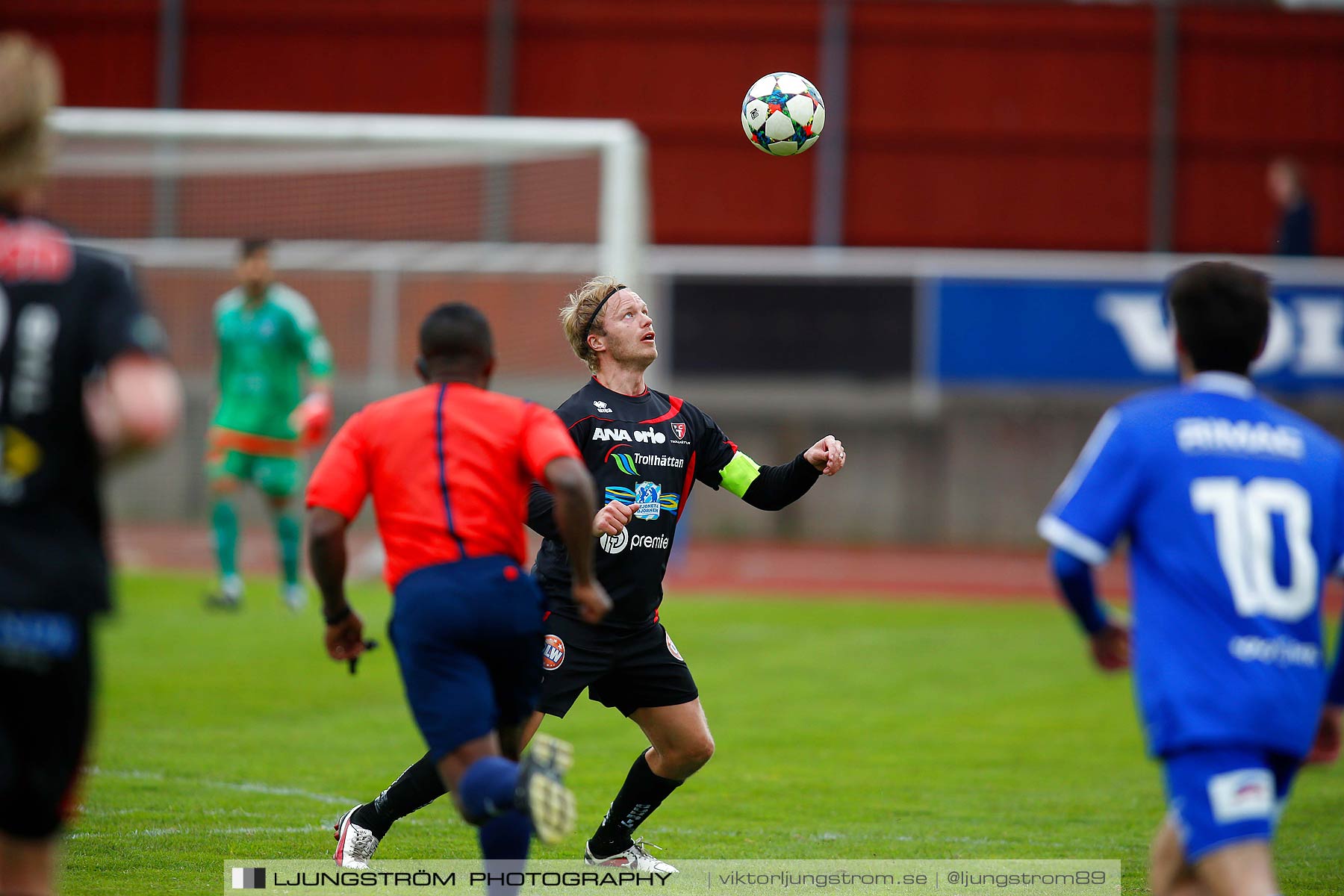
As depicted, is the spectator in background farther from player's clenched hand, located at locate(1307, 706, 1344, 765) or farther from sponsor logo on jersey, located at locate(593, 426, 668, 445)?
player's clenched hand, located at locate(1307, 706, 1344, 765)

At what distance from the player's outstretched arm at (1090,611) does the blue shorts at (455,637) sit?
158 cm

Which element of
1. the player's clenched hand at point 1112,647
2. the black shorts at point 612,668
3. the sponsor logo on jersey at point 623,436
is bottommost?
the black shorts at point 612,668

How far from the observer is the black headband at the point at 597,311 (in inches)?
231

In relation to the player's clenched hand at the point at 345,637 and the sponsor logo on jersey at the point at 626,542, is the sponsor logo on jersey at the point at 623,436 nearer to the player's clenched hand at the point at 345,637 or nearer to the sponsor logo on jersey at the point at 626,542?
the sponsor logo on jersey at the point at 626,542

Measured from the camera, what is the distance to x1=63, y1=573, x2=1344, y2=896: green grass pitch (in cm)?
620

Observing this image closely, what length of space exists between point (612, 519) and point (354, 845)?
5.24 ft

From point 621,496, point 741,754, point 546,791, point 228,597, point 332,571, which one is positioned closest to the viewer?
point 546,791

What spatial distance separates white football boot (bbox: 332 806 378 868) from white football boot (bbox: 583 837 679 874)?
2.76 feet

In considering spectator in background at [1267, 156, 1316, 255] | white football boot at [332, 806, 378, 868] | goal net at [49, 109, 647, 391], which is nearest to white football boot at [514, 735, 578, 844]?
white football boot at [332, 806, 378, 868]

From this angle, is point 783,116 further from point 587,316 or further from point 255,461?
point 255,461

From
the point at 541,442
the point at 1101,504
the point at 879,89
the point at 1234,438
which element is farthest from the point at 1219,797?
the point at 879,89

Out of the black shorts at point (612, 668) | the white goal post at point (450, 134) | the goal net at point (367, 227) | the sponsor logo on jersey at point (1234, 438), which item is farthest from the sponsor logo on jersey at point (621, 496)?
the goal net at point (367, 227)

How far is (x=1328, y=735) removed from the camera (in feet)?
12.4

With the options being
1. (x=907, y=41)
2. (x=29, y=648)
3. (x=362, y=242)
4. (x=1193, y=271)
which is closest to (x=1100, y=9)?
(x=907, y=41)
